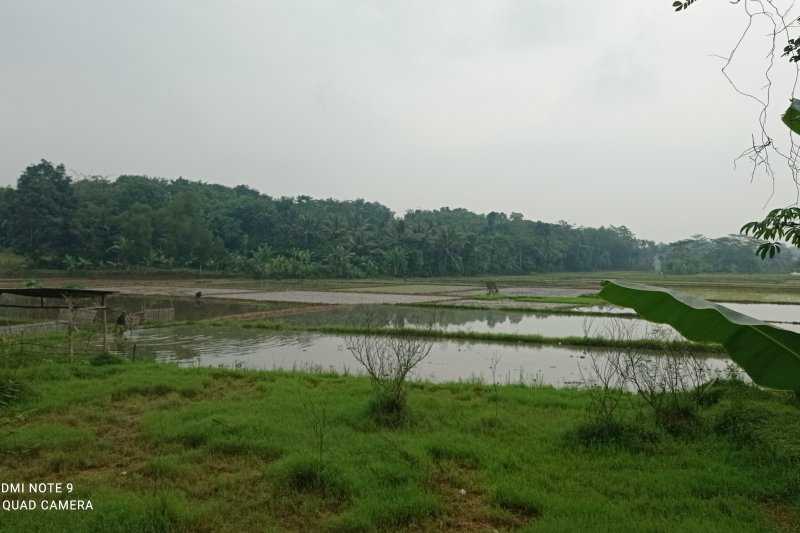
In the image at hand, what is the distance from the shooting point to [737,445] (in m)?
5.34

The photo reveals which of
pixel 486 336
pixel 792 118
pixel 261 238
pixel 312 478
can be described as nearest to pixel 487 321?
pixel 486 336

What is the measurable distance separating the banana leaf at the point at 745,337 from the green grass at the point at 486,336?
11.3m

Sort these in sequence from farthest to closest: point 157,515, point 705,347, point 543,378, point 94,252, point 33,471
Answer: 1. point 94,252
2. point 705,347
3. point 543,378
4. point 33,471
5. point 157,515

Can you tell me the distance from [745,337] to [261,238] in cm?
6426

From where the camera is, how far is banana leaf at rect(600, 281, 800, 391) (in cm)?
228

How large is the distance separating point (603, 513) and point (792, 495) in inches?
62.9

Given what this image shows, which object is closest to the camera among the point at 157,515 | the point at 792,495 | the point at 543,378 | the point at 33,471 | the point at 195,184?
the point at 157,515

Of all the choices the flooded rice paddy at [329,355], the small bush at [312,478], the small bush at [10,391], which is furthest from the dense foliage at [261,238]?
the small bush at [312,478]

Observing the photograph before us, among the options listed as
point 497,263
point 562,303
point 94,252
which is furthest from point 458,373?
point 497,263

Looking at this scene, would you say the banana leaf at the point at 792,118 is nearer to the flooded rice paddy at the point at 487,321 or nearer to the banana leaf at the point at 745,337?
the banana leaf at the point at 745,337

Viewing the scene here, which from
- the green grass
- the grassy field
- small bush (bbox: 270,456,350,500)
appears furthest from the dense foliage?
small bush (bbox: 270,456,350,500)

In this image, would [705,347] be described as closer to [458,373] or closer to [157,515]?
[458,373]

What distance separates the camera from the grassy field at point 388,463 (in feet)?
12.1

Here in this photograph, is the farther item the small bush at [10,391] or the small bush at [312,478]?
the small bush at [10,391]
